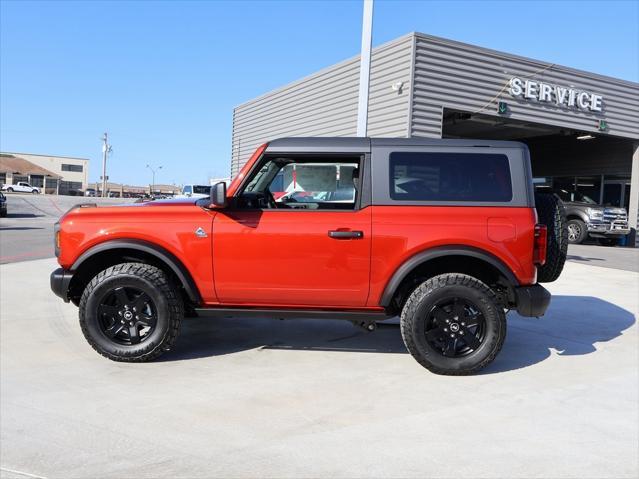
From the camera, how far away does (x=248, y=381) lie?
156 inches

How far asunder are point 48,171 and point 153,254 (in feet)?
297

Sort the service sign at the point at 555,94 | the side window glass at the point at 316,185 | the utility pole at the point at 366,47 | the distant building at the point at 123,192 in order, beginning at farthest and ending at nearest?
the distant building at the point at 123,192 → the service sign at the point at 555,94 → the utility pole at the point at 366,47 → the side window glass at the point at 316,185

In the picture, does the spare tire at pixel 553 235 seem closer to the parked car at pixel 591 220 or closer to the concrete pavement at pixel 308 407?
the concrete pavement at pixel 308 407

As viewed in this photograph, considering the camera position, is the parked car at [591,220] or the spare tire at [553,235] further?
the parked car at [591,220]

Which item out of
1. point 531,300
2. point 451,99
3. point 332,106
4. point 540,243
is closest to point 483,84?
point 451,99

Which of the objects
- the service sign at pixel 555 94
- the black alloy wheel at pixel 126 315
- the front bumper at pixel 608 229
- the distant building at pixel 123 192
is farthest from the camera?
the distant building at pixel 123 192

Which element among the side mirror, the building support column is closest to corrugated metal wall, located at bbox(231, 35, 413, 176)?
the side mirror

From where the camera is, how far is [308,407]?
3.52 m

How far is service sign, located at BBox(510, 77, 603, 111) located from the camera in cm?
1453

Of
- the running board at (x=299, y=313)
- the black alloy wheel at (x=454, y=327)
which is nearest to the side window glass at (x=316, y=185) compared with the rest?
the running board at (x=299, y=313)

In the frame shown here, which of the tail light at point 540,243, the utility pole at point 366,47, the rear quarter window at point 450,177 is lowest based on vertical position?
the tail light at point 540,243

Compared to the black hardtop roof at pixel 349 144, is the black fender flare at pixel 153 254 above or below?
below

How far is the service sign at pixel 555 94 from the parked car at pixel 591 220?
286 centimetres

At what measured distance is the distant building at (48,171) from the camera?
253ft
